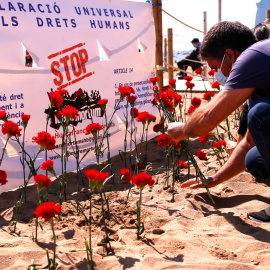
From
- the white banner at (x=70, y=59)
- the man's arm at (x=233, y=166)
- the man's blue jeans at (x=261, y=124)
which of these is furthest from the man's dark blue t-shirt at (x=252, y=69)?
the white banner at (x=70, y=59)

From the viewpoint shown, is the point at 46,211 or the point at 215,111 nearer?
the point at 46,211

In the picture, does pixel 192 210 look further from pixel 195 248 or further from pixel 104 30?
pixel 104 30

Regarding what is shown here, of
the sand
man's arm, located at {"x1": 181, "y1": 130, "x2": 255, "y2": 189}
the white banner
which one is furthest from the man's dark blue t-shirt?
the white banner

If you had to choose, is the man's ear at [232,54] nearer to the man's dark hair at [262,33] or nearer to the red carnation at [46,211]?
the man's dark hair at [262,33]

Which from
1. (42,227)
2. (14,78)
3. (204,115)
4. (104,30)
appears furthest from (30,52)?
(204,115)

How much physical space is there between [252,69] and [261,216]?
94cm

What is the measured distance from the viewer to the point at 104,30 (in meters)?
4.21

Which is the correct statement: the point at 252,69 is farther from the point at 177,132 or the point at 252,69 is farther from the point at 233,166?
the point at 233,166

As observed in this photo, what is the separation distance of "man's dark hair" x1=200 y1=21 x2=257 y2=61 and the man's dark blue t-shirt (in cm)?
23

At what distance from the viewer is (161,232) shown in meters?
2.42

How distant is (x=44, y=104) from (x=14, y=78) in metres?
0.36

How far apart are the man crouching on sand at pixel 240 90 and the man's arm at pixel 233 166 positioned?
0.54ft

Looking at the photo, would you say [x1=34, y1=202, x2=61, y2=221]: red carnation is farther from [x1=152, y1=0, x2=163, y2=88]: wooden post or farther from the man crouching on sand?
[x1=152, y1=0, x2=163, y2=88]: wooden post

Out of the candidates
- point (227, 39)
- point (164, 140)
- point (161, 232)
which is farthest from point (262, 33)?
point (161, 232)
